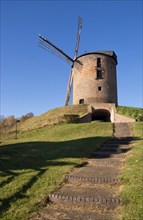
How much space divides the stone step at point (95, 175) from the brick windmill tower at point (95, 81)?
26.0 meters

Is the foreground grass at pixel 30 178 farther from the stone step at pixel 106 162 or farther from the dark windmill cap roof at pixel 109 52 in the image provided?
the dark windmill cap roof at pixel 109 52

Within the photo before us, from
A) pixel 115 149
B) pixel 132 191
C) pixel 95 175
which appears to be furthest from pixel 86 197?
pixel 115 149

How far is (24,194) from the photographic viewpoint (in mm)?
5941

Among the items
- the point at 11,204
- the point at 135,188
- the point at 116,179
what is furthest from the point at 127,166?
the point at 11,204

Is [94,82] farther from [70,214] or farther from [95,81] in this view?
[70,214]

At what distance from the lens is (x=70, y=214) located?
4.96 meters

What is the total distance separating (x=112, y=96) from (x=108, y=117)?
348 centimetres

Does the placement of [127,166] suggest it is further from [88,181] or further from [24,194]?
[24,194]

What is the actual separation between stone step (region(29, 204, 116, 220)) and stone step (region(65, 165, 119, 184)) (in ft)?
5.25

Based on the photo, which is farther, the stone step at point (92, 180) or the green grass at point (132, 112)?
the green grass at point (132, 112)

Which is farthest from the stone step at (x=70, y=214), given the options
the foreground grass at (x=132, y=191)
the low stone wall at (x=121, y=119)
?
the low stone wall at (x=121, y=119)

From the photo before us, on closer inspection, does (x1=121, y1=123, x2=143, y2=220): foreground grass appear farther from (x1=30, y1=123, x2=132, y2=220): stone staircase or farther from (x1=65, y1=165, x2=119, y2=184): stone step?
(x1=65, y1=165, x2=119, y2=184): stone step

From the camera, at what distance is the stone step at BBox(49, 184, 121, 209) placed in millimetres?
5375

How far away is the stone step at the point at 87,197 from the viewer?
17.6 ft
